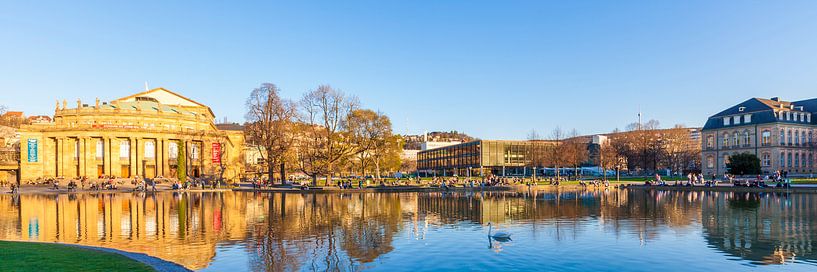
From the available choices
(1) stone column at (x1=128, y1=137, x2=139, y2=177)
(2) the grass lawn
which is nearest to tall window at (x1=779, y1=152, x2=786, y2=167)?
(2) the grass lawn

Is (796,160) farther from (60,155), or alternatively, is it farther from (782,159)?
(60,155)

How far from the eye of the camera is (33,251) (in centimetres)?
1537

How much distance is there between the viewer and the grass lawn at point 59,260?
13.0 metres

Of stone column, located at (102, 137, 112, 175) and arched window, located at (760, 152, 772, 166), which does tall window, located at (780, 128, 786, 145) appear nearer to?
arched window, located at (760, 152, 772, 166)

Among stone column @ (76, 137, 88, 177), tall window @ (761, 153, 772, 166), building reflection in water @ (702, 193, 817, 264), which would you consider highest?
stone column @ (76, 137, 88, 177)

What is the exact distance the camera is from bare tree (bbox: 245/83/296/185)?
2434 inches

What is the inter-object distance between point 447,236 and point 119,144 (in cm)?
7741

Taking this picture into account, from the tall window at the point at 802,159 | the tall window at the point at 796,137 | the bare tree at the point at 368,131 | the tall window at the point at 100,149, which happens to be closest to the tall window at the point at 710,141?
the tall window at the point at 796,137

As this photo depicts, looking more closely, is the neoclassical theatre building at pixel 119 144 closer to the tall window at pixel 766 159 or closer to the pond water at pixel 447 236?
the pond water at pixel 447 236

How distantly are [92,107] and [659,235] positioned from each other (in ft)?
301

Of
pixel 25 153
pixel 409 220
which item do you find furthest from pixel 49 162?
pixel 409 220

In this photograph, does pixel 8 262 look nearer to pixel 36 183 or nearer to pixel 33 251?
pixel 33 251

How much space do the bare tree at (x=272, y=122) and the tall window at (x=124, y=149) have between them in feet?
109

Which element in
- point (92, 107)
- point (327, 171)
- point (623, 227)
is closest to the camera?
point (623, 227)
